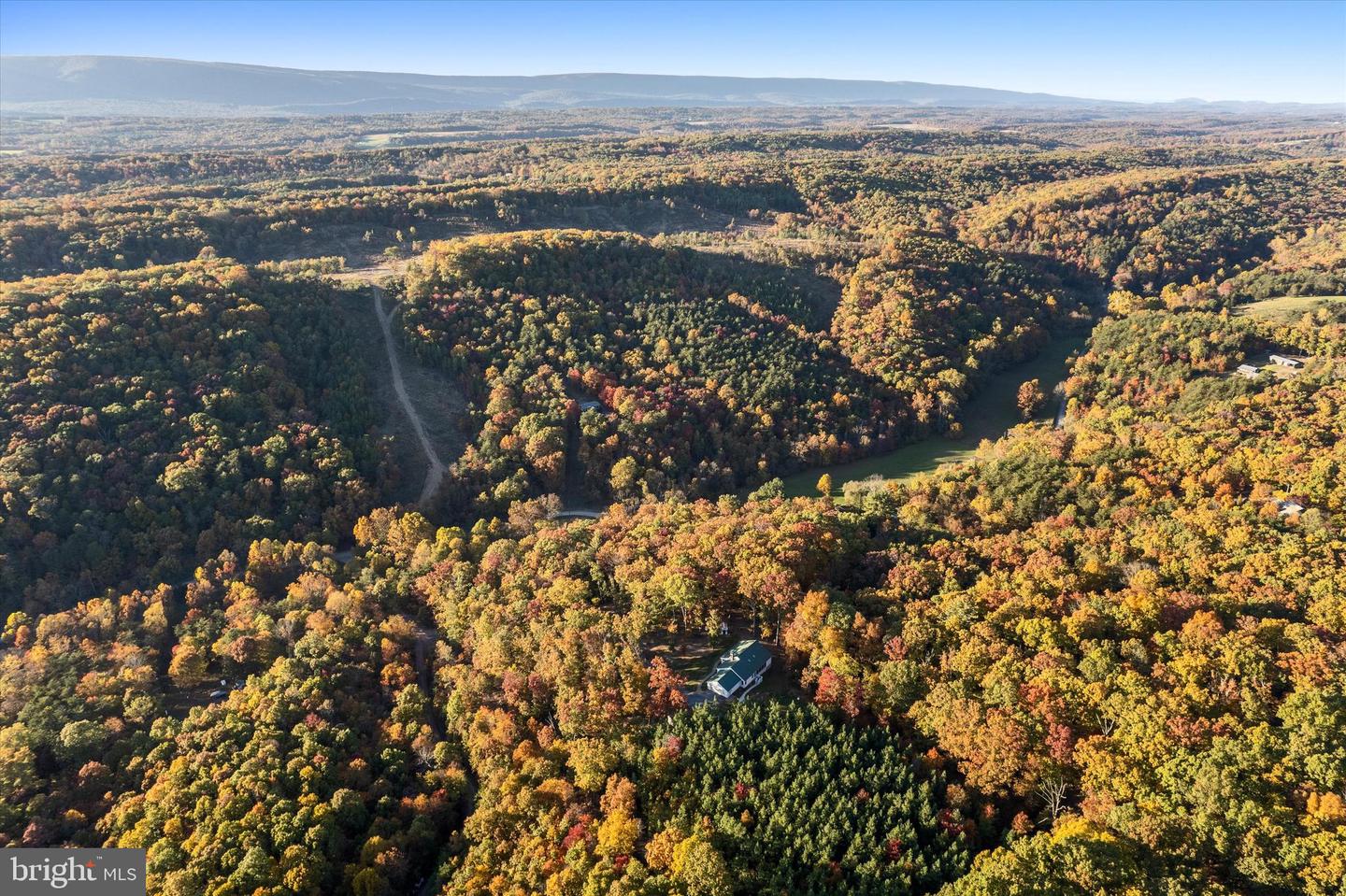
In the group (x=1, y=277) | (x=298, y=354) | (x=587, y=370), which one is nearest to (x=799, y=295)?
(x=587, y=370)

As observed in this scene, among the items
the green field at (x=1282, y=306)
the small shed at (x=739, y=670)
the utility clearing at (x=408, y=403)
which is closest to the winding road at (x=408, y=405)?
the utility clearing at (x=408, y=403)

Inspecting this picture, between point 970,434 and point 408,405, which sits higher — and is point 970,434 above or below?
below

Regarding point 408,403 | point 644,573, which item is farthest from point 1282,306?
point 408,403

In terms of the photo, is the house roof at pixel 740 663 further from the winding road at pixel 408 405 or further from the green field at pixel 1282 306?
the green field at pixel 1282 306

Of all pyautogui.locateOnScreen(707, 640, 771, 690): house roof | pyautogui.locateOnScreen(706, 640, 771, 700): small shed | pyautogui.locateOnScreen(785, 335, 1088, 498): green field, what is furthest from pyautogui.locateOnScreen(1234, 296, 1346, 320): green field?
pyautogui.locateOnScreen(706, 640, 771, 700): small shed

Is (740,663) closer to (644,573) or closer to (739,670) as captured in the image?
(739,670)

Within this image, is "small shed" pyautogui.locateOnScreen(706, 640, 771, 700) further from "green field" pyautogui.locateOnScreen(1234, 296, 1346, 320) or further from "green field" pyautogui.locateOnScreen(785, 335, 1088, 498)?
"green field" pyautogui.locateOnScreen(1234, 296, 1346, 320)
